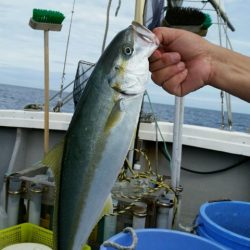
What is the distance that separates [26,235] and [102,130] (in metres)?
1.88

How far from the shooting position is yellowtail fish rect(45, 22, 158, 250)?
52.7 inches

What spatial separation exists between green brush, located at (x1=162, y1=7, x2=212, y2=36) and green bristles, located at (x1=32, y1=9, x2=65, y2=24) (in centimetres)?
96

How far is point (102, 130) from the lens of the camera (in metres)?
1.34

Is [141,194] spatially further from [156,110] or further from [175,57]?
[156,110]

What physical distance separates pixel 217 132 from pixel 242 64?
2.09 m

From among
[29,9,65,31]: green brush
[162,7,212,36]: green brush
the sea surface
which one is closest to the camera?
[162,7,212,36]: green brush

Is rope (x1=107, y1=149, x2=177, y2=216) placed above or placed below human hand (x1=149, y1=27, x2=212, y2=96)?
below

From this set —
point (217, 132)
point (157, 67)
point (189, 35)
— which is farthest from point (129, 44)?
point (217, 132)

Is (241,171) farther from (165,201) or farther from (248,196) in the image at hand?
(165,201)

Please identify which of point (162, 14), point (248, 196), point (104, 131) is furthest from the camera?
point (248, 196)

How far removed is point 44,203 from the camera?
3.02m

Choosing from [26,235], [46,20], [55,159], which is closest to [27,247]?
[26,235]

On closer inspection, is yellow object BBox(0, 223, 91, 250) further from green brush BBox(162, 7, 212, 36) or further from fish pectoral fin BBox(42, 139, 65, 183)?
green brush BBox(162, 7, 212, 36)

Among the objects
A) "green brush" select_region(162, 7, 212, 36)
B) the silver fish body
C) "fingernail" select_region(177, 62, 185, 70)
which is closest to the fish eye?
the silver fish body
